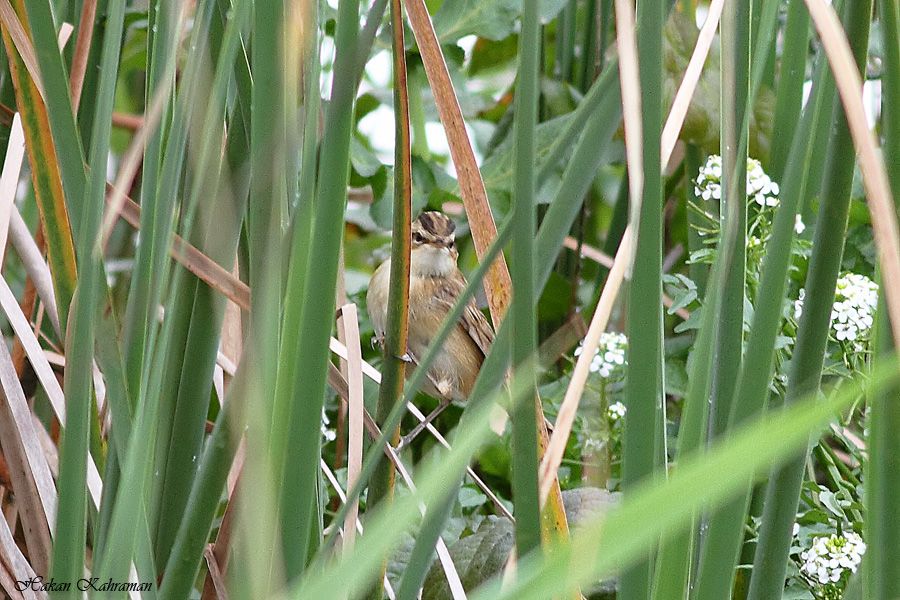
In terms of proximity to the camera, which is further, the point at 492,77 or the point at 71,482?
the point at 492,77

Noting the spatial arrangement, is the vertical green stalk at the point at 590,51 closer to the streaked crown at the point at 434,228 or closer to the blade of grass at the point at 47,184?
the streaked crown at the point at 434,228

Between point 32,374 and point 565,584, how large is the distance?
4.33ft

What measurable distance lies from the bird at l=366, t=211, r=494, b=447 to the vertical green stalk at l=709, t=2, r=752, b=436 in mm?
1053

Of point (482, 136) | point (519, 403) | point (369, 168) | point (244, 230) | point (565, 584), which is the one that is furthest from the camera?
point (482, 136)

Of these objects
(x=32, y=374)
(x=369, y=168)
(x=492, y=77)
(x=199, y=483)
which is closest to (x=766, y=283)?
(x=199, y=483)

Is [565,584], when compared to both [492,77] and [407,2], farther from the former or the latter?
[492,77]

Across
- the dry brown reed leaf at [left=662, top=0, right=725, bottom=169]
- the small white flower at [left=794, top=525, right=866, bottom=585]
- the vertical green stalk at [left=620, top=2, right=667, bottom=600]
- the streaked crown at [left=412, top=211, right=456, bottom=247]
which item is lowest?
the small white flower at [left=794, top=525, right=866, bottom=585]

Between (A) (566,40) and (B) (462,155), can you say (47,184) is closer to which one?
(B) (462,155)

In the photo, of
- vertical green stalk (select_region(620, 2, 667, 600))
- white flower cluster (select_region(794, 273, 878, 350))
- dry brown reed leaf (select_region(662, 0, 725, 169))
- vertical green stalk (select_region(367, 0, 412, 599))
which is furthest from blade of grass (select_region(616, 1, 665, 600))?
white flower cluster (select_region(794, 273, 878, 350))

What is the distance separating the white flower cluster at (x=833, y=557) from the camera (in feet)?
4.05

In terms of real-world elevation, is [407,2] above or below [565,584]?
above

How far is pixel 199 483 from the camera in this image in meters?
0.98

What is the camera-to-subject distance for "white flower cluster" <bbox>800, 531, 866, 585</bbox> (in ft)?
4.05

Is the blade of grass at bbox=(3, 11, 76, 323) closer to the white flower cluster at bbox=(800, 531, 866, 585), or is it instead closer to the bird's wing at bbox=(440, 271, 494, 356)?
the white flower cluster at bbox=(800, 531, 866, 585)
